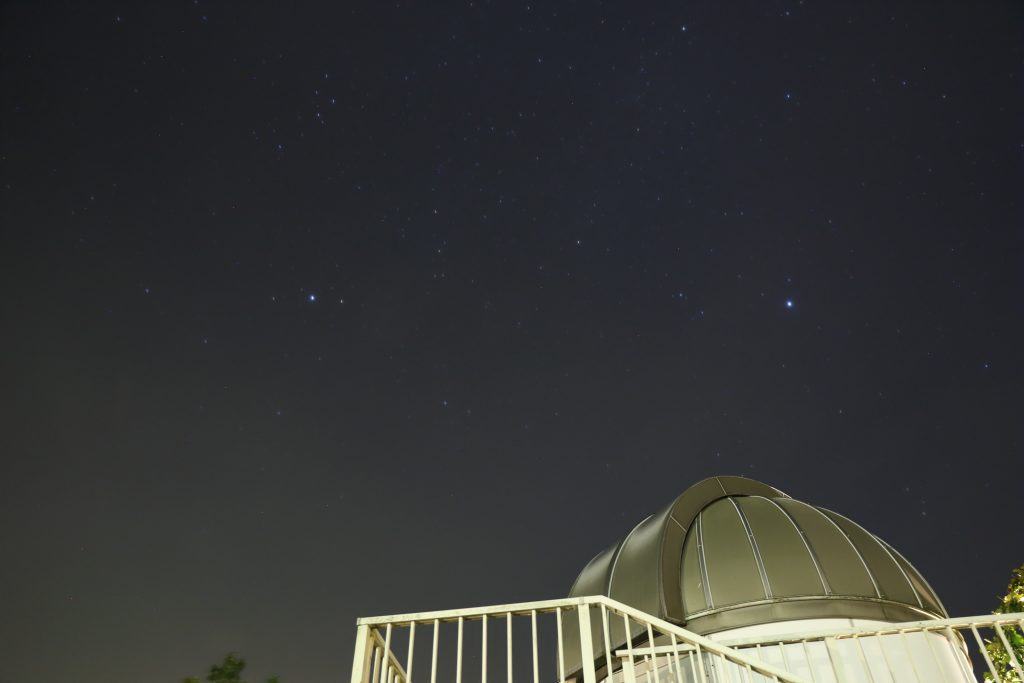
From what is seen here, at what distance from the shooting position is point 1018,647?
938cm

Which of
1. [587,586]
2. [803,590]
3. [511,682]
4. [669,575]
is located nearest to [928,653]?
[803,590]

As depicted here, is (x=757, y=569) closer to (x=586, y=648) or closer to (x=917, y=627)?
(x=917, y=627)

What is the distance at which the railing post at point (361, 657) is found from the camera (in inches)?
186

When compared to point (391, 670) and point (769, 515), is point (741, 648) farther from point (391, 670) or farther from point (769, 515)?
point (391, 670)

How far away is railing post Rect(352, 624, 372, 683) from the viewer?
4734 mm

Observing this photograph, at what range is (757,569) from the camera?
361 inches

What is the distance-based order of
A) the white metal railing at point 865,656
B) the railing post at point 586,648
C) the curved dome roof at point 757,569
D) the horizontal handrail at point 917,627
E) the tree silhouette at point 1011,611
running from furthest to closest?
the tree silhouette at point 1011,611 < the curved dome roof at point 757,569 < the white metal railing at point 865,656 < the horizontal handrail at point 917,627 < the railing post at point 586,648

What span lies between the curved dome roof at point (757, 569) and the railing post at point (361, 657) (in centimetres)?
557

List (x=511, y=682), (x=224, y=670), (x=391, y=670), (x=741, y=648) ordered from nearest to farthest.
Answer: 1. (x=511, y=682)
2. (x=391, y=670)
3. (x=741, y=648)
4. (x=224, y=670)

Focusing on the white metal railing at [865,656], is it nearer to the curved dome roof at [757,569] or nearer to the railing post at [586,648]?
the curved dome roof at [757,569]

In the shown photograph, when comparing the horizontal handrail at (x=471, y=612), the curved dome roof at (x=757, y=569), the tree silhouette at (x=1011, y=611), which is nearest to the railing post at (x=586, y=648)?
the horizontal handrail at (x=471, y=612)

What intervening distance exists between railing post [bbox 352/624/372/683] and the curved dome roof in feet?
18.3

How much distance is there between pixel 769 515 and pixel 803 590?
165cm

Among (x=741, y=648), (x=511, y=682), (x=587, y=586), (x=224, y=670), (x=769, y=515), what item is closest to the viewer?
(x=511, y=682)
